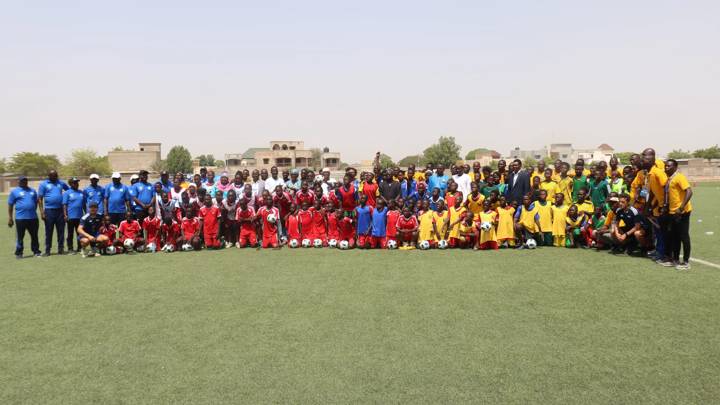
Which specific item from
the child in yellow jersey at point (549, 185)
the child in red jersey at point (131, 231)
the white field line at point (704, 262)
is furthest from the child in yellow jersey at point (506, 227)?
the child in red jersey at point (131, 231)

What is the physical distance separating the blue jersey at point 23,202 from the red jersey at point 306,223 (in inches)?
210

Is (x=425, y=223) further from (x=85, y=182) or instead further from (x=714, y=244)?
(x=85, y=182)

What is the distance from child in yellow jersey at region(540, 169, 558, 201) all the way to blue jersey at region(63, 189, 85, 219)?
9.63 meters

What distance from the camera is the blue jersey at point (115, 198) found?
1002 cm

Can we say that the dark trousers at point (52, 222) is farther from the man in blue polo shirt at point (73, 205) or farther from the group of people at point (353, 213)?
the man in blue polo shirt at point (73, 205)

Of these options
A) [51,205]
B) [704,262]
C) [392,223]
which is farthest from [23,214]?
[704,262]

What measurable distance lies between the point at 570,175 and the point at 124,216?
381 inches

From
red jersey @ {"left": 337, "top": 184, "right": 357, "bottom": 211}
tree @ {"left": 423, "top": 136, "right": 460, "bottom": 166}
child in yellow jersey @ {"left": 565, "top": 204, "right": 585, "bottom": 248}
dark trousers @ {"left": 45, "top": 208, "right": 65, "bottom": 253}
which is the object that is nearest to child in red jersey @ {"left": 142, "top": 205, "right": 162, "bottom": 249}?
dark trousers @ {"left": 45, "top": 208, "right": 65, "bottom": 253}

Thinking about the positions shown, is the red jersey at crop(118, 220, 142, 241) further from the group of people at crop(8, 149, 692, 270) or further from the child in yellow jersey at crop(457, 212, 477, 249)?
the child in yellow jersey at crop(457, 212, 477, 249)

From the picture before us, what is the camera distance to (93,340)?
4691 mm

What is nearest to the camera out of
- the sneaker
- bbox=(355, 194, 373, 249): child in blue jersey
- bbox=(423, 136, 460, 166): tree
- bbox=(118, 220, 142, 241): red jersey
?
the sneaker

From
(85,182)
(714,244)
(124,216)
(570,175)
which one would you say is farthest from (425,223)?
(85,182)

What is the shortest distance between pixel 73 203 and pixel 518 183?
30.2ft

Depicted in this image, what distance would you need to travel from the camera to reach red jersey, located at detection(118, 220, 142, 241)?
972cm
